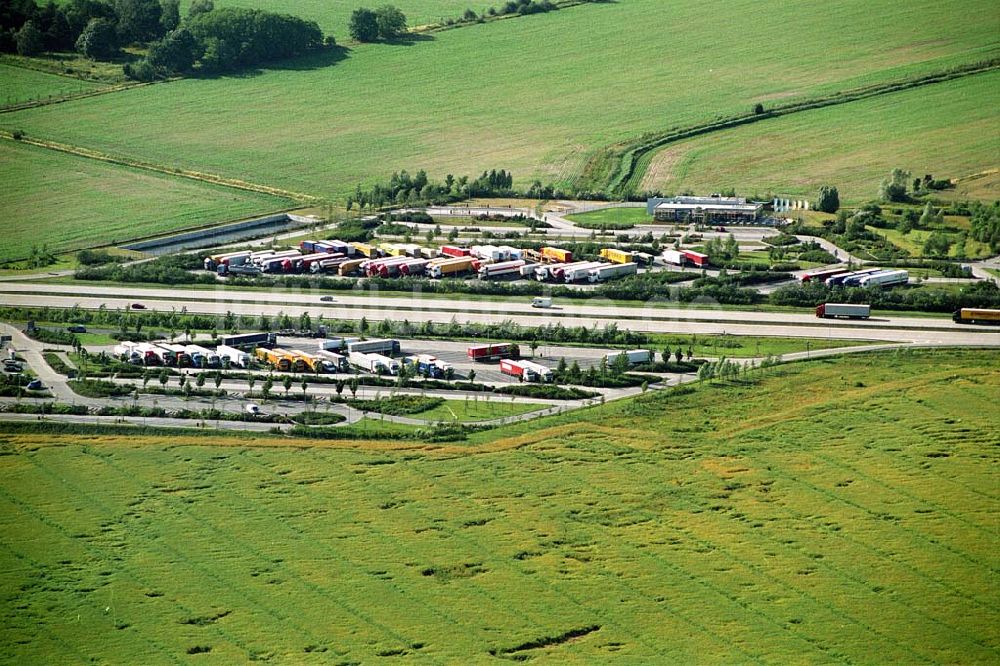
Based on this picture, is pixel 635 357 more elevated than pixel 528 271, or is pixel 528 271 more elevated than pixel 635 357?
pixel 528 271

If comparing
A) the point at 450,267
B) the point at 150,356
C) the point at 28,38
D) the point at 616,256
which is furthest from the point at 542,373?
the point at 28,38

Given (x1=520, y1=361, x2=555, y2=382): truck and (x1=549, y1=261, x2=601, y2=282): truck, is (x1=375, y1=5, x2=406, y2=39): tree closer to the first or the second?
(x1=549, y1=261, x2=601, y2=282): truck

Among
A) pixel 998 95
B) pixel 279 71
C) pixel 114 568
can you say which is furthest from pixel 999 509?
pixel 279 71

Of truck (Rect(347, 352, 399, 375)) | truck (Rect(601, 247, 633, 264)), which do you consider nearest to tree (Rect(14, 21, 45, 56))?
truck (Rect(601, 247, 633, 264))

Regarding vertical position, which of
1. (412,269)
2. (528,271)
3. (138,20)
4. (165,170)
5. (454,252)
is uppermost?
(138,20)

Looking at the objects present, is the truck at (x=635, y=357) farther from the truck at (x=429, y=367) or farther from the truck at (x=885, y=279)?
the truck at (x=885, y=279)

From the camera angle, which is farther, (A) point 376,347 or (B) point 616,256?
(B) point 616,256

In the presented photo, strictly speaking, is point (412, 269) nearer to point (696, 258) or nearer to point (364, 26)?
point (696, 258)
